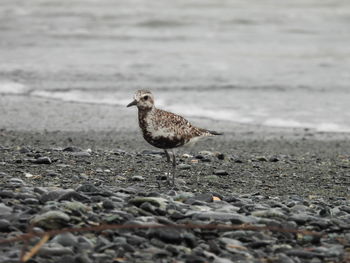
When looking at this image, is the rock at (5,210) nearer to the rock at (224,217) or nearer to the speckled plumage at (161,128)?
the rock at (224,217)

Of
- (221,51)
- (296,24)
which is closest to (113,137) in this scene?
(221,51)

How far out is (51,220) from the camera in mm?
5297

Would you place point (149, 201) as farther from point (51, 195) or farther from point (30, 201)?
point (30, 201)

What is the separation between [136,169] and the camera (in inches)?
338

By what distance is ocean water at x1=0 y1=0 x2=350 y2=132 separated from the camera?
15.4 meters

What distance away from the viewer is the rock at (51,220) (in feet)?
17.3

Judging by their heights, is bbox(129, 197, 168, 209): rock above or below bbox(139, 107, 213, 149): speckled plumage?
below

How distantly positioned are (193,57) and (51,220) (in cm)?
1641

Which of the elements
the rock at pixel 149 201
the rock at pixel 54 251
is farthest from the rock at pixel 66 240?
the rock at pixel 149 201

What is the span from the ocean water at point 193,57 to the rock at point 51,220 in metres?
8.81

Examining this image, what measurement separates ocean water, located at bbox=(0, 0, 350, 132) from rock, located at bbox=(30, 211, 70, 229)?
8811 millimetres

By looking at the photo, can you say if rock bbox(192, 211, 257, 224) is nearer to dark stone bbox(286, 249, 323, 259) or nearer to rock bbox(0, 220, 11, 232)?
dark stone bbox(286, 249, 323, 259)

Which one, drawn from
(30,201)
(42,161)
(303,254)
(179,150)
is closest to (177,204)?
(30,201)

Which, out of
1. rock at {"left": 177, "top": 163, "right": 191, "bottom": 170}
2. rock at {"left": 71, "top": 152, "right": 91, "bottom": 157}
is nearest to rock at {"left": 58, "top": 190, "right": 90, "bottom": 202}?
rock at {"left": 177, "top": 163, "right": 191, "bottom": 170}
